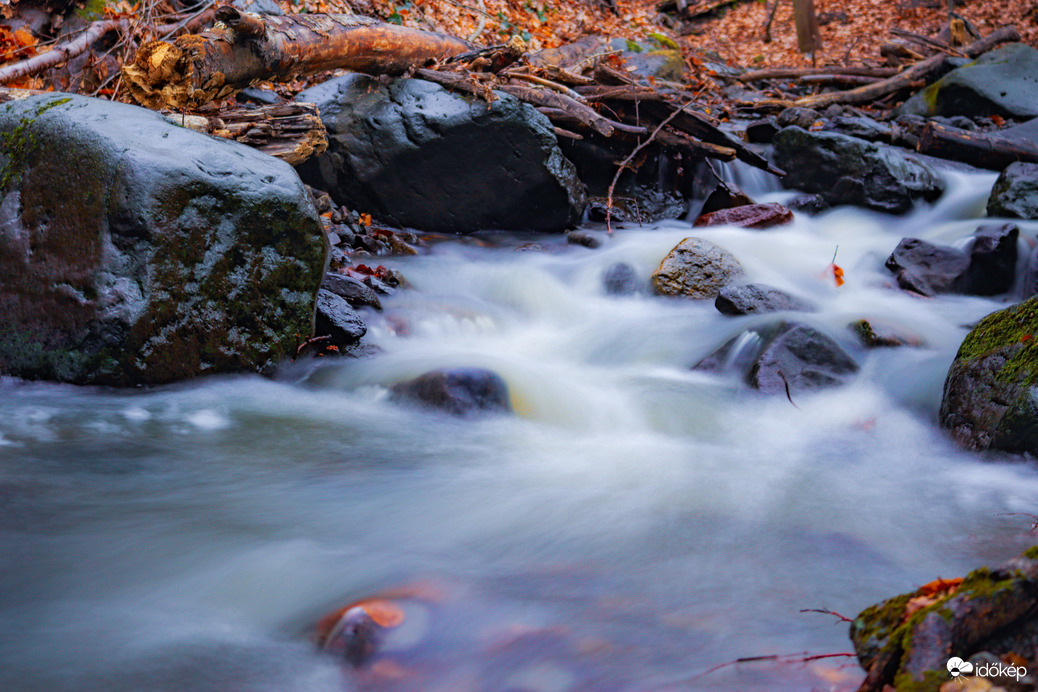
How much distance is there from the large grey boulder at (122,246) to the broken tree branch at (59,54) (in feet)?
5.85

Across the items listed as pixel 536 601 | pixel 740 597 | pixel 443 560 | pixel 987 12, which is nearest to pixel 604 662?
pixel 536 601


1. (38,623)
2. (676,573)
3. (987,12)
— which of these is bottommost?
(676,573)

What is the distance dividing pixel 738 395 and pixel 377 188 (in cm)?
434

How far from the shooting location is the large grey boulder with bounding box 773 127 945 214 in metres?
7.91

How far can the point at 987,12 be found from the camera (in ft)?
47.5

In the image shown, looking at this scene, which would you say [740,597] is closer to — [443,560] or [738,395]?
[443,560]

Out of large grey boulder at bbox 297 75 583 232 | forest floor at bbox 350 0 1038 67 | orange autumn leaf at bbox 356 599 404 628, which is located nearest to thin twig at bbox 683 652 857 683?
orange autumn leaf at bbox 356 599 404 628

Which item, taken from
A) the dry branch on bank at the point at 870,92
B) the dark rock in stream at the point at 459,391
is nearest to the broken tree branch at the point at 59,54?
the dark rock in stream at the point at 459,391

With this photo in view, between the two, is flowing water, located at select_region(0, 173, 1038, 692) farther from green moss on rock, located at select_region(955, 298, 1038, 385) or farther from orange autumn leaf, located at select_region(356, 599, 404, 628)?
green moss on rock, located at select_region(955, 298, 1038, 385)

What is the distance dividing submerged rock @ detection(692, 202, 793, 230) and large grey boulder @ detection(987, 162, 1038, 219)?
2029 mm

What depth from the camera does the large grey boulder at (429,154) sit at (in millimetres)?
6871

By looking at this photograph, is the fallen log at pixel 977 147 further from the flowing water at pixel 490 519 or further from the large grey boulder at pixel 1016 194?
the flowing water at pixel 490 519

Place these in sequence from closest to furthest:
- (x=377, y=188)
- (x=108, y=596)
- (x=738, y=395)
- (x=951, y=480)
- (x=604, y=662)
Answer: (x=604, y=662), (x=108, y=596), (x=951, y=480), (x=738, y=395), (x=377, y=188)

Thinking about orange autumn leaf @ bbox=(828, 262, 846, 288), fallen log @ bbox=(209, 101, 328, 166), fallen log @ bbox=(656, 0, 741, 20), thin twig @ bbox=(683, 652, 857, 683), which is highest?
fallen log @ bbox=(656, 0, 741, 20)
